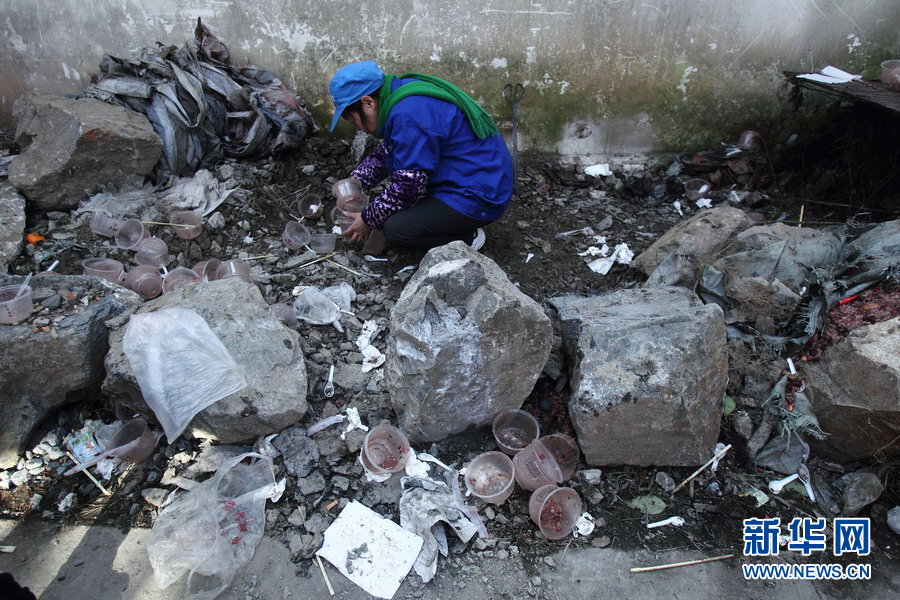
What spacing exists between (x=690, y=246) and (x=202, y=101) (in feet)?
12.4

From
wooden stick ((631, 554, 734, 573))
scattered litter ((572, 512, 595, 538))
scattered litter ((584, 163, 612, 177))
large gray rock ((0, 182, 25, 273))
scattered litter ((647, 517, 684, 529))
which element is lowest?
wooden stick ((631, 554, 734, 573))

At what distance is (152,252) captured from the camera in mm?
3750

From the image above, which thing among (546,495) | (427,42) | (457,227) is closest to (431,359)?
(546,495)

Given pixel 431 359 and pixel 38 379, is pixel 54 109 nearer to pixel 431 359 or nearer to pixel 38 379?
pixel 38 379

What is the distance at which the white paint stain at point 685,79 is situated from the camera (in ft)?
15.4

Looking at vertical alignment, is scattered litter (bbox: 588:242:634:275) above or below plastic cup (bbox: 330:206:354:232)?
below

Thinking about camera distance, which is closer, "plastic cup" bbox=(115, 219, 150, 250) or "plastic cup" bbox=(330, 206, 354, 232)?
"plastic cup" bbox=(115, 219, 150, 250)

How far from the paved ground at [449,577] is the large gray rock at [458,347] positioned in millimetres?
684

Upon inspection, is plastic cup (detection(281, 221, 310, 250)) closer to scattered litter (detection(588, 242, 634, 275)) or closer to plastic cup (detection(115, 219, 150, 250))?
plastic cup (detection(115, 219, 150, 250))

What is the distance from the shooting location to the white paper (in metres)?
2.31

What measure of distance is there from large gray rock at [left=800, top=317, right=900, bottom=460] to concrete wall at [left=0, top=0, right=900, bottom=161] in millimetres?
2907

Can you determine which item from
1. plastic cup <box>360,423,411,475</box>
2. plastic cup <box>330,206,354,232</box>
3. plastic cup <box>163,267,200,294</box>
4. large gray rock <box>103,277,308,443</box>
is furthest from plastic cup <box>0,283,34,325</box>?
plastic cup <box>330,206,354,232</box>

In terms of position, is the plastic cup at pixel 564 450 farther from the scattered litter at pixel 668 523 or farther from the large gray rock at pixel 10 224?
the large gray rock at pixel 10 224

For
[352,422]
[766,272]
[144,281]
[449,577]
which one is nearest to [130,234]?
[144,281]
